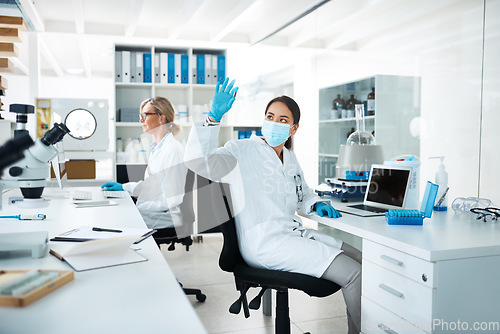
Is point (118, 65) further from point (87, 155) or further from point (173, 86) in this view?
point (87, 155)

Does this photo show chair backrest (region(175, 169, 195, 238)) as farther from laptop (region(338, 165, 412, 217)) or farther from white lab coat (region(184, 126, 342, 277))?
laptop (region(338, 165, 412, 217))

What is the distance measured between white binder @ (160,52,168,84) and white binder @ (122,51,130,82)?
0.32 meters

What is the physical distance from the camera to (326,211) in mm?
1925

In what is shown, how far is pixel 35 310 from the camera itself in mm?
788

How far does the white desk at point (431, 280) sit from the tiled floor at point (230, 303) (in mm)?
866

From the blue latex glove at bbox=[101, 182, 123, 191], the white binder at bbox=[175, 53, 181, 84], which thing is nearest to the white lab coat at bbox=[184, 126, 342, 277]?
the blue latex glove at bbox=[101, 182, 123, 191]

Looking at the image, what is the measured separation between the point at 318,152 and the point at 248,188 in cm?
342

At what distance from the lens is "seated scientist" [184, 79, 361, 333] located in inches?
67.6

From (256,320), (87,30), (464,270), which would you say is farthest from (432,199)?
(87,30)

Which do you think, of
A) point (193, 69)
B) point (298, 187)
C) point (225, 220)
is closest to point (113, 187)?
point (225, 220)

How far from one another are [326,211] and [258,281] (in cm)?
48

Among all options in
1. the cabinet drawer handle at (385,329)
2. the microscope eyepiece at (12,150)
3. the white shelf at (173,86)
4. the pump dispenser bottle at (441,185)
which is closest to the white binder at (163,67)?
the white shelf at (173,86)

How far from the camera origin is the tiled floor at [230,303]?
7.86 ft

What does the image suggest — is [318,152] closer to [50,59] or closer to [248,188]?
[248,188]
